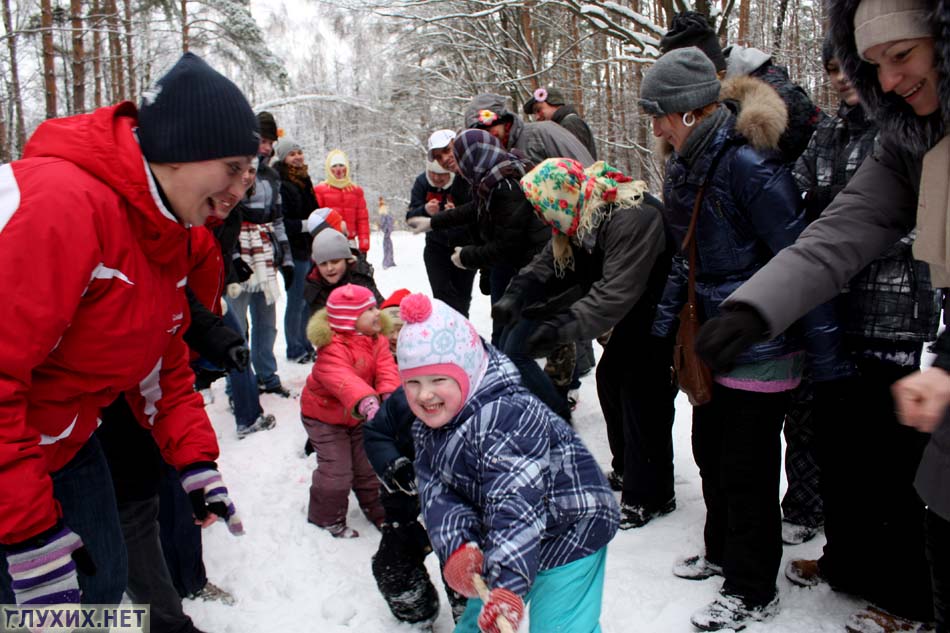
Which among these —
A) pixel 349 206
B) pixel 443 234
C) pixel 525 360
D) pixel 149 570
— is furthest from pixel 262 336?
pixel 149 570

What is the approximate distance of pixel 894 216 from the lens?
1.72m

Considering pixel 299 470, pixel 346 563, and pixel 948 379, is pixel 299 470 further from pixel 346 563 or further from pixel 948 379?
pixel 948 379

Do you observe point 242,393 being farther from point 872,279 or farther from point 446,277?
point 872,279

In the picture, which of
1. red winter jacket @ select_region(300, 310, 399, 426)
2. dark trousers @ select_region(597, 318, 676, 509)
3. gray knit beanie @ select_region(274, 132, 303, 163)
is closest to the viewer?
dark trousers @ select_region(597, 318, 676, 509)

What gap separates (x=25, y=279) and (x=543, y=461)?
4.72 ft

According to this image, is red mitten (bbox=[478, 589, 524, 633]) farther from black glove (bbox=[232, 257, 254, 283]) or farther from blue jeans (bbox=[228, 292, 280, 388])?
blue jeans (bbox=[228, 292, 280, 388])

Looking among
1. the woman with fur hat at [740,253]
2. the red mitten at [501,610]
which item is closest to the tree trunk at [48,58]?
the woman with fur hat at [740,253]

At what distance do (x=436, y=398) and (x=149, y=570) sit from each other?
1321 mm

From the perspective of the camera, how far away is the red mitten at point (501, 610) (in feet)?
5.87

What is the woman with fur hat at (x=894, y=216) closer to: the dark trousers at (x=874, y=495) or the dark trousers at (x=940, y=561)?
the dark trousers at (x=940, y=561)

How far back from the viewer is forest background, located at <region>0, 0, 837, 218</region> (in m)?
10.9

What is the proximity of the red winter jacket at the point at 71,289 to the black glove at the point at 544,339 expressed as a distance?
4.81 feet

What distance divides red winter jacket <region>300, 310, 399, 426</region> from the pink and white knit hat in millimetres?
41

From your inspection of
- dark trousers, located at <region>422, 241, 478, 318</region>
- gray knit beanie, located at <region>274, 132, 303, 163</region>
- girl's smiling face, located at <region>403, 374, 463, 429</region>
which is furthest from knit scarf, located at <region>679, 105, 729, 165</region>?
gray knit beanie, located at <region>274, 132, 303, 163</region>
